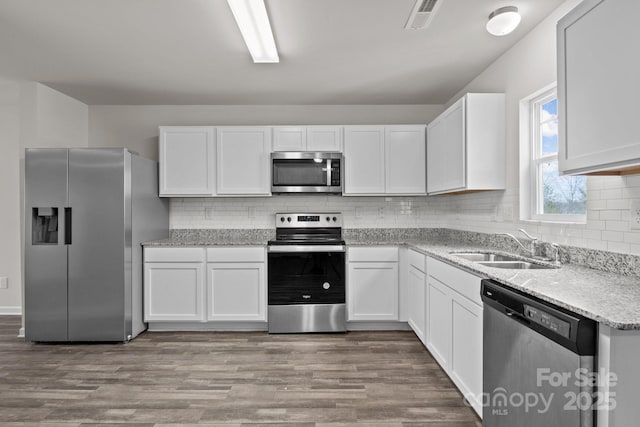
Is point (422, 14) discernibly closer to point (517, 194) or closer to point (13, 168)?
point (517, 194)

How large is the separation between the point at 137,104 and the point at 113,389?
322cm

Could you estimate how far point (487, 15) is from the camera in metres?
2.53

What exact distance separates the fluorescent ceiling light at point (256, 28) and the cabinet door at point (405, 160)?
1.62m

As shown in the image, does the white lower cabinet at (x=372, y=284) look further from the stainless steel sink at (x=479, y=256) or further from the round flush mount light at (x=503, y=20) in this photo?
the round flush mount light at (x=503, y=20)

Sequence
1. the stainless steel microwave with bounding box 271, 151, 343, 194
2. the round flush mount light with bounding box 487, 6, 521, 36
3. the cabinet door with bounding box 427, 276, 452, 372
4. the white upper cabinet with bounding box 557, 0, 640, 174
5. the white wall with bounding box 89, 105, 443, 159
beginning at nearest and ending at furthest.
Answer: the white upper cabinet with bounding box 557, 0, 640, 174 → the round flush mount light with bounding box 487, 6, 521, 36 → the cabinet door with bounding box 427, 276, 452, 372 → the stainless steel microwave with bounding box 271, 151, 343, 194 → the white wall with bounding box 89, 105, 443, 159

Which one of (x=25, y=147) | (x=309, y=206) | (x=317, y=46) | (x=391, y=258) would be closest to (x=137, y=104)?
(x=25, y=147)

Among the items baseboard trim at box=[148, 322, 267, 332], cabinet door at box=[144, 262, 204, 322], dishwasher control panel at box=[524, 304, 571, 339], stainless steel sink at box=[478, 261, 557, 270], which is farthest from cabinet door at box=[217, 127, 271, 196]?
dishwasher control panel at box=[524, 304, 571, 339]

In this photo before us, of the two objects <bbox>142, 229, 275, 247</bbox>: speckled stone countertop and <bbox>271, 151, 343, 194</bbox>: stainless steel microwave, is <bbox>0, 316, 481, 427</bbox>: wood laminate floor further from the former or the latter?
<bbox>271, 151, 343, 194</bbox>: stainless steel microwave

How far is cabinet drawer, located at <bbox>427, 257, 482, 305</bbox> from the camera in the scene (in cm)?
217

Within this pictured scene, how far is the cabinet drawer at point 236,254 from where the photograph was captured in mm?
3916

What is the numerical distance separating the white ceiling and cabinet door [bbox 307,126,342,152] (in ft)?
1.23

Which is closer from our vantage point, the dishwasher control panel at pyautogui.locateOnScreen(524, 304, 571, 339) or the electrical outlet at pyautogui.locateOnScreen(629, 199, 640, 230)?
the dishwasher control panel at pyautogui.locateOnScreen(524, 304, 571, 339)

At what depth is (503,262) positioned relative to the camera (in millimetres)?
2553

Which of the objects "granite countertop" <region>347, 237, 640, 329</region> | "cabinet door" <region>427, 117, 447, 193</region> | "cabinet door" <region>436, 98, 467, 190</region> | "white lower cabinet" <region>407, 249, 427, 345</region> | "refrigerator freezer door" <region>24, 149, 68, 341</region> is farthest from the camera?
"cabinet door" <region>427, 117, 447, 193</region>
